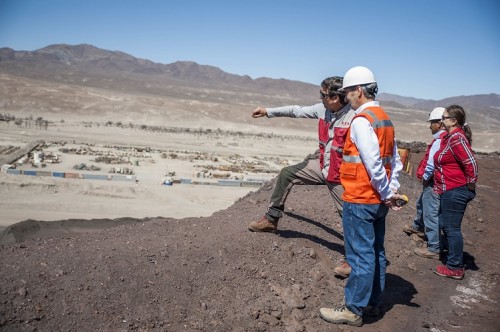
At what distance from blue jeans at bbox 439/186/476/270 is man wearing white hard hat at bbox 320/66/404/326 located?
1.64 m

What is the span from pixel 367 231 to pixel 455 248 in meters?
2.15

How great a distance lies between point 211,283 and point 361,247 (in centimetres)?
151

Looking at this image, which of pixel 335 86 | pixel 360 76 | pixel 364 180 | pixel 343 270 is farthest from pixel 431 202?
pixel 360 76

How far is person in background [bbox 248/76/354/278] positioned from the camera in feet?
14.1

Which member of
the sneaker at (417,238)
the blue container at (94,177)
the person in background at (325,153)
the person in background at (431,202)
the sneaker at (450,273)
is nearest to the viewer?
the person in background at (325,153)

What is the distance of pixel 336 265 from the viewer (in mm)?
5012

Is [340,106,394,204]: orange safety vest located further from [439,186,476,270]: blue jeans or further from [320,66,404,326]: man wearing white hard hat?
[439,186,476,270]: blue jeans

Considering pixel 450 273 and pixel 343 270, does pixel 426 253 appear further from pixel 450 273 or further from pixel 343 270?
pixel 343 270

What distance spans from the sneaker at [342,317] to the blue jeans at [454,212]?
6.36ft

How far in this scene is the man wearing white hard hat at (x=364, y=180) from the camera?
133 inches

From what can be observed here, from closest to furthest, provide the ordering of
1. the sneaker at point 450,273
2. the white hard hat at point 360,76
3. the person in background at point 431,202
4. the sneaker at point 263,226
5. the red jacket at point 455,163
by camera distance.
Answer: the white hard hat at point 360,76, the red jacket at point 455,163, the sneaker at point 263,226, the sneaker at point 450,273, the person in background at point 431,202

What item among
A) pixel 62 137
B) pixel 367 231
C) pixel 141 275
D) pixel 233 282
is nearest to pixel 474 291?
pixel 367 231

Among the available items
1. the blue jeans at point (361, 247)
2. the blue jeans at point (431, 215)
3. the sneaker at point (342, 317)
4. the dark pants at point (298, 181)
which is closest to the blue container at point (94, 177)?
the dark pants at point (298, 181)

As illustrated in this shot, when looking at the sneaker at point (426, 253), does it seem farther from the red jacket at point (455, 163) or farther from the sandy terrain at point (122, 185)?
the sandy terrain at point (122, 185)
